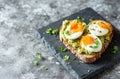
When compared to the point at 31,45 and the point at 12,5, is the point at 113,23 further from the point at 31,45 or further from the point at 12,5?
the point at 12,5

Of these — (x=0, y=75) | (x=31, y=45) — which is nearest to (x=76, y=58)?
(x=31, y=45)

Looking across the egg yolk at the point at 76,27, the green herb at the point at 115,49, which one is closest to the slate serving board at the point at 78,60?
the green herb at the point at 115,49

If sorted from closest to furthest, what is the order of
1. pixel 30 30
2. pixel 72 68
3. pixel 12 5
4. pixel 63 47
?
pixel 72 68
pixel 63 47
pixel 30 30
pixel 12 5

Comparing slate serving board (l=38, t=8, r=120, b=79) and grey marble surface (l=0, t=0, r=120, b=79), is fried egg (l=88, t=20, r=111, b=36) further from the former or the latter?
grey marble surface (l=0, t=0, r=120, b=79)

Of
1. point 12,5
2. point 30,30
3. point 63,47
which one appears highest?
point 12,5

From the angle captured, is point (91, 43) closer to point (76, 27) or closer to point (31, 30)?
point (76, 27)

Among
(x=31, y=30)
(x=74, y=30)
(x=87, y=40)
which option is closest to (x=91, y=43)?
(x=87, y=40)

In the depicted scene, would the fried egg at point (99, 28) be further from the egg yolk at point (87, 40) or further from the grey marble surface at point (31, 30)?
the grey marble surface at point (31, 30)
